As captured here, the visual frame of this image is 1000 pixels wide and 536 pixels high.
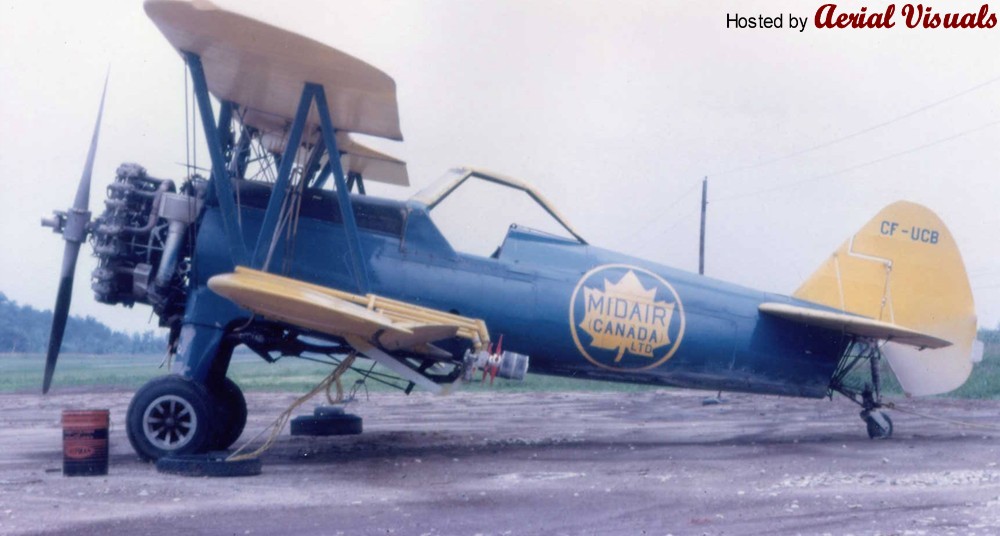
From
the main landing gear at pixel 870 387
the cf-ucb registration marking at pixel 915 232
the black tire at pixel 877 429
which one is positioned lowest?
the black tire at pixel 877 429

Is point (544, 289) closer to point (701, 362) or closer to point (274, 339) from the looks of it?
point (701, 362)

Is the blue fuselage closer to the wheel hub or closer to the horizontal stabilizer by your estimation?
the horizontal stabilizer

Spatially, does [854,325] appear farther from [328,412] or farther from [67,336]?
[67,336]

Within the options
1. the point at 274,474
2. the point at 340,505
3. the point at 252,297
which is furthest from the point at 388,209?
the point at 340,505

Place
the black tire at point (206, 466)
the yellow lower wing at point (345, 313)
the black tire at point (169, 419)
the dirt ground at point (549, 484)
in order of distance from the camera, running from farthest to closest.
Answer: the black tire at point (169, 419) < the black tire at point (206, 466) < the yellow lower wing at point (345, 313) < the dirt ground at point (549, 484)

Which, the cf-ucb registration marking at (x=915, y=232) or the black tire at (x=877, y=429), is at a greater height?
the cf-ucb registration marking at (x=915, y=232)

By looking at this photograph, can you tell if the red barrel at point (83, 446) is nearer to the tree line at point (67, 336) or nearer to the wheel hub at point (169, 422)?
the wheel hub at point (169, 422)

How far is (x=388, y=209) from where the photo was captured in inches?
390

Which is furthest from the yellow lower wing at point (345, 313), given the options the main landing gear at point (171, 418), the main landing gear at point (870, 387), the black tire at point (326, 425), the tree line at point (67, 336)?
the tree line at point (67, 336)

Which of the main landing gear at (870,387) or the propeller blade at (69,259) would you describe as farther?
the main landing gear at (870,387)

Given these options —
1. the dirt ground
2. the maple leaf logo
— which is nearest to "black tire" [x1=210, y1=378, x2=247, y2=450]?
the dirt ground

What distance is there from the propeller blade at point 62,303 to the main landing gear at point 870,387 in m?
8.98

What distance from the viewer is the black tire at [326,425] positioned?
1212 centimetres

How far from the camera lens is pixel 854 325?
1088 cm
